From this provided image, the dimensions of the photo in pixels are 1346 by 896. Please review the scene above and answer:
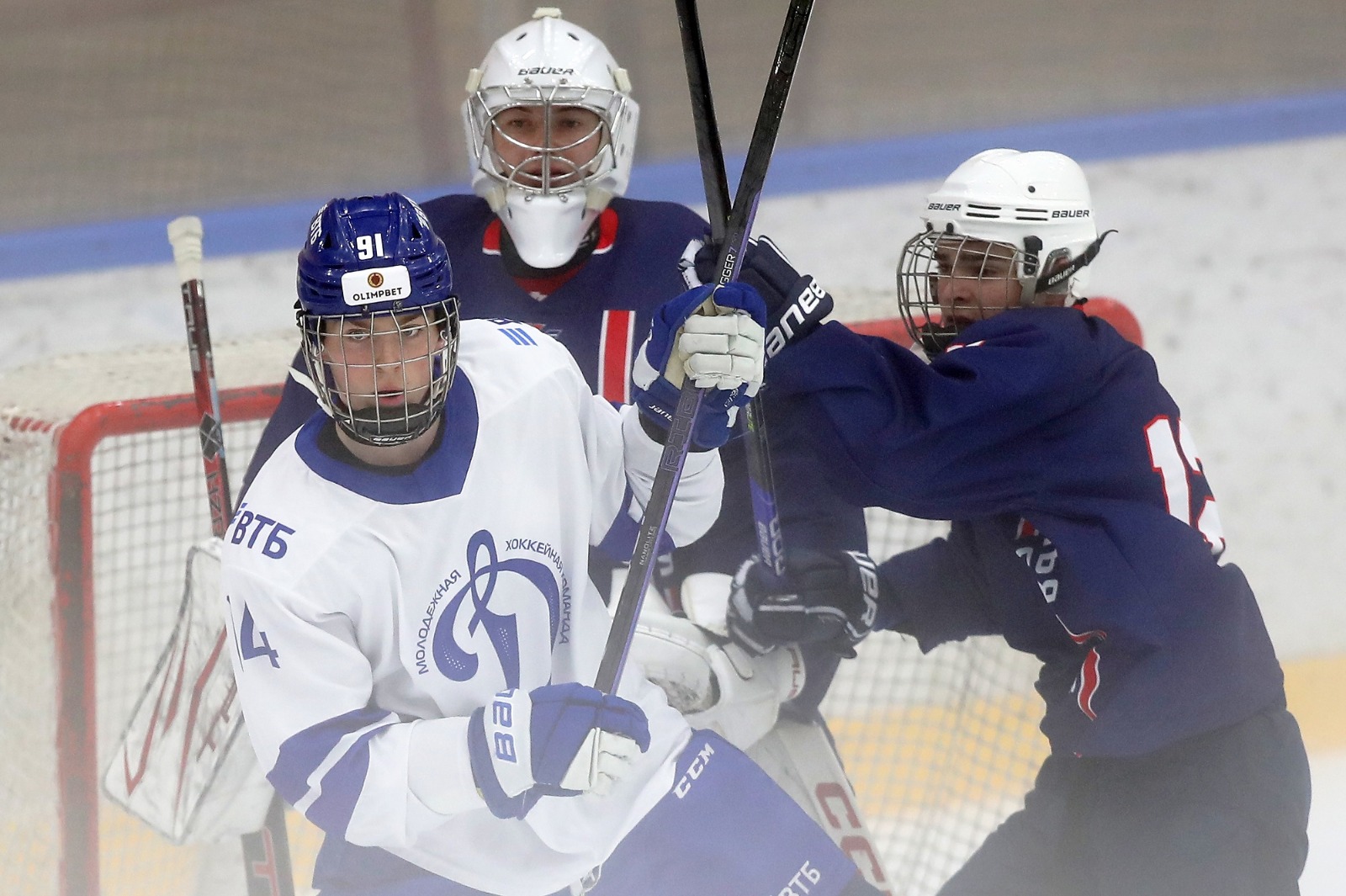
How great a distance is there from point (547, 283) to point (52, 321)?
164 centimetres

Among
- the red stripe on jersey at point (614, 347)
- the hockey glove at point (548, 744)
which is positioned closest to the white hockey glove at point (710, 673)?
the red stripe on jersey at point (614, 347)

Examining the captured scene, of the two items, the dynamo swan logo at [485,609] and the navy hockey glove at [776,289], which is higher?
the navy hockey glove at [776,289]

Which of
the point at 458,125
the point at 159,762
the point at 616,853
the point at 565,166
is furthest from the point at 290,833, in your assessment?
the point at 458,125

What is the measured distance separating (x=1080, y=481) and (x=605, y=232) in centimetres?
83

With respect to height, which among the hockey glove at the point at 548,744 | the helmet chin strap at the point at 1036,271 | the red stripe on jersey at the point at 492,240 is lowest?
the hockey glove at the point at 548,744

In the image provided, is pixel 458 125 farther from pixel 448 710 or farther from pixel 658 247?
pixel 448 710

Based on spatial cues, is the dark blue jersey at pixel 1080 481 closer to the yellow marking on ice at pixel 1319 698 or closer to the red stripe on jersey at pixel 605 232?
the red stripe on jersey at pixel 605 232

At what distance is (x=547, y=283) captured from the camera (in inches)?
78.8

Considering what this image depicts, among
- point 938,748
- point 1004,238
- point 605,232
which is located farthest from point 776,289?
point 938,748

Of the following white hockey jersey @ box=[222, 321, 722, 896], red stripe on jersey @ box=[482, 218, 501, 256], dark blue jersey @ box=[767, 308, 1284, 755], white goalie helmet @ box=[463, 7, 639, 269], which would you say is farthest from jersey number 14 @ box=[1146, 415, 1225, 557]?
red stripe on jersey @ box=[482, 218, 501, 256]

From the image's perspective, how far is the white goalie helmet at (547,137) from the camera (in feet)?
6.29

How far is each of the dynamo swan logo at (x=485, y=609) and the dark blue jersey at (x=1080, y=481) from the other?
376 millimetres

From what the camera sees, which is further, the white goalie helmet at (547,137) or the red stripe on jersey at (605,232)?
the red stripe on jersey at (605,232)

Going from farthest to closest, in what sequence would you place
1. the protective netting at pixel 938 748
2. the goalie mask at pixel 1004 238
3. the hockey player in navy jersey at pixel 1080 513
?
1. the protective netting at pixel 938 748
2. the goalie mask at pixel 1004 238
3. the hockey player in navy jersey at pixel 1080 513
